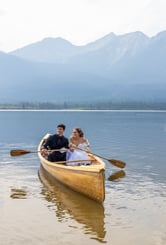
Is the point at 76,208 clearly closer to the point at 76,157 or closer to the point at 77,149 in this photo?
the point at 76,157

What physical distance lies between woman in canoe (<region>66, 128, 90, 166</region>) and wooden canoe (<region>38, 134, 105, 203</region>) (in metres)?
0.49

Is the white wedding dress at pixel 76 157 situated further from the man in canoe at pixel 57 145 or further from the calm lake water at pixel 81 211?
the calm lake water at pixel 81 211

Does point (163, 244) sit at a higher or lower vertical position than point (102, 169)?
lower

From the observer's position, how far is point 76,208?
1498cm

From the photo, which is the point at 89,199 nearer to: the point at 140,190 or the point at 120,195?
the point at 120,195

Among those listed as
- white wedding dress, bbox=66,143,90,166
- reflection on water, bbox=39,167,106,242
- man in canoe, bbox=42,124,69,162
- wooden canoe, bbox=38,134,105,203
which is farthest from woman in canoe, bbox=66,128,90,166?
reflection on water, bbox=39,167,106,242

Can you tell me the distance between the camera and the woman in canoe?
18406 millimetres

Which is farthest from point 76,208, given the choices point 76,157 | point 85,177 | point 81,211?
point 76,157

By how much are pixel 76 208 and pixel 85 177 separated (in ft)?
4.45

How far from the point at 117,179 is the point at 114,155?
1076 cm

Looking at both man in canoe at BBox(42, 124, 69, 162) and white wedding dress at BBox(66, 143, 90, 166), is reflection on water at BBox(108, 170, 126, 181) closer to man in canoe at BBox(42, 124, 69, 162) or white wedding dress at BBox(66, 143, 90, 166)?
white wedding dress at BBox(66, 143, 90, 166)

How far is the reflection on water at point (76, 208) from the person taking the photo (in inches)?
496

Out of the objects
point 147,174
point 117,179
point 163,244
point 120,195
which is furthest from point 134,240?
point 147,174

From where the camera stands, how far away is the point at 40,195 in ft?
54.9
